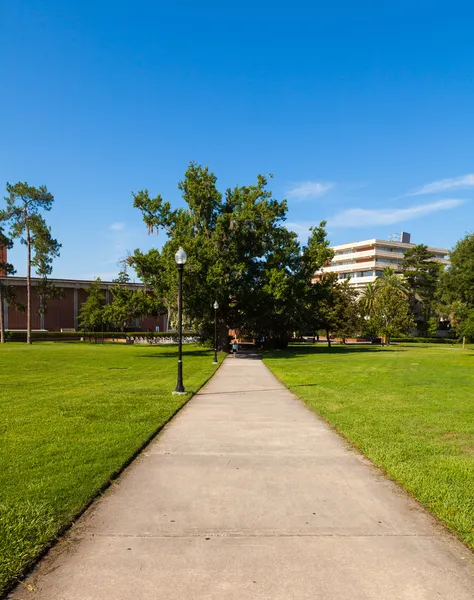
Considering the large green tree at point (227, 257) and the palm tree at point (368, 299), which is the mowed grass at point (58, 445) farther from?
the palm tree at point (368, 299)

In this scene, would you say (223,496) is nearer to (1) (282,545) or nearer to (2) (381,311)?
(1) (282,545)

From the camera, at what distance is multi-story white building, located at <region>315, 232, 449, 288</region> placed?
100375mm

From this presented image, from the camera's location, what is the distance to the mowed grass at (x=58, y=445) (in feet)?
12.6

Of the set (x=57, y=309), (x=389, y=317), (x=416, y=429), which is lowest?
(x=416, y=429)

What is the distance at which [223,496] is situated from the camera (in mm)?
4742

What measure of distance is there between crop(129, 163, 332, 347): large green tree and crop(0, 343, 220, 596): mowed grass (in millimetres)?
16816

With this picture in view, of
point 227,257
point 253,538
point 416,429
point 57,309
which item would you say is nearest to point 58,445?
point 253,538

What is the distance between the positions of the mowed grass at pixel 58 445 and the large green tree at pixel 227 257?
662 inches

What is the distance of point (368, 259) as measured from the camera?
101750mm

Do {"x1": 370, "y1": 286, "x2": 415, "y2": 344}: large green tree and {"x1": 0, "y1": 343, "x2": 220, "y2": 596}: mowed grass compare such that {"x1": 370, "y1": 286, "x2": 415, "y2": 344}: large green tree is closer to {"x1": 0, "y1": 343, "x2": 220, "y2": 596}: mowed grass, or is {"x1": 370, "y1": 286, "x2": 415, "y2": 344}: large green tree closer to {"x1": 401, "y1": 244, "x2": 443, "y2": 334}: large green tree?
{"x1": 401, "y1": 244, "x2": 443, "y2": 334}: large green tree

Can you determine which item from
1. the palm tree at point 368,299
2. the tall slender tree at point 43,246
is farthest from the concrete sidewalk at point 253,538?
the palm tree at point 368,299

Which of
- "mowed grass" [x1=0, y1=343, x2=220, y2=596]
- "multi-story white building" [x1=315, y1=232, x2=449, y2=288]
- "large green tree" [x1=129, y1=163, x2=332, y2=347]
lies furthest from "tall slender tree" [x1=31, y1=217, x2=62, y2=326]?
"multi-story white building" [x1=315, y1=232, x2=449, y2=288]

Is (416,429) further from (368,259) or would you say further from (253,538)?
(368,259)

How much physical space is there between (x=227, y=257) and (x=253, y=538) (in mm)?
29585
